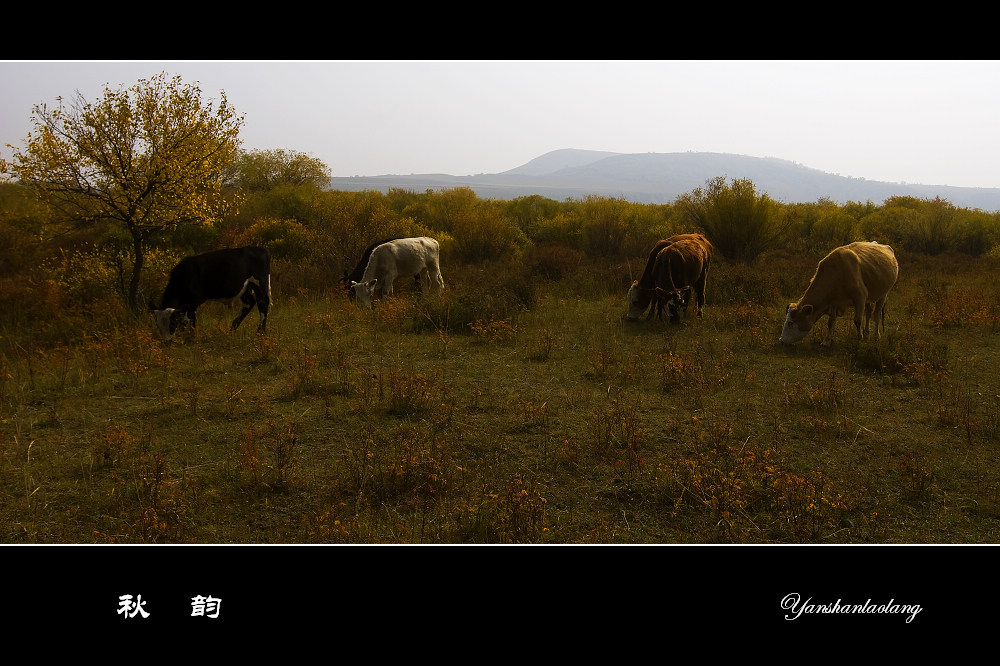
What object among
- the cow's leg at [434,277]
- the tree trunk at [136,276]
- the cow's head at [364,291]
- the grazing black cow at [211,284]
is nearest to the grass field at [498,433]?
the grazing black cow at [211,284]

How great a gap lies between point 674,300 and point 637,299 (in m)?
0.77

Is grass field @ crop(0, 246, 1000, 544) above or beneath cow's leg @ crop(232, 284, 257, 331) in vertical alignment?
beneath

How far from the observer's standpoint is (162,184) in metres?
11.2

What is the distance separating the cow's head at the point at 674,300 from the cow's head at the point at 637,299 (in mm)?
280

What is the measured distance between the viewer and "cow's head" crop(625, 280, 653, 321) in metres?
12.2

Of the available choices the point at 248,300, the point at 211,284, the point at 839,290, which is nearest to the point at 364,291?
the point at 248,300

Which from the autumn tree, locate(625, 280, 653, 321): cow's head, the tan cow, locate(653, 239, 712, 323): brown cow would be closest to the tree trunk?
the autumn tree

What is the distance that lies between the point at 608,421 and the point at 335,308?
8016mm

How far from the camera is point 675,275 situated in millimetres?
12008

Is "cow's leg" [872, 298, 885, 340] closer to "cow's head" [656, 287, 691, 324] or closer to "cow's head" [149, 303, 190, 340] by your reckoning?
"cow's head" [656, 287, 691, 324]

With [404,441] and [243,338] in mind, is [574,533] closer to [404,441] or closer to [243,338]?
[404,441]

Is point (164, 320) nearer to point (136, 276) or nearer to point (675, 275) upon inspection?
point (136, 276)

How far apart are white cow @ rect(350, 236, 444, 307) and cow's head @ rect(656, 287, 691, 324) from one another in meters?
5.08

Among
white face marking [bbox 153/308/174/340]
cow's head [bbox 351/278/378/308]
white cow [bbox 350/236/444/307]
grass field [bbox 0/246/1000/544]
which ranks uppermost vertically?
white cow [bbox 350/236/444/307]
